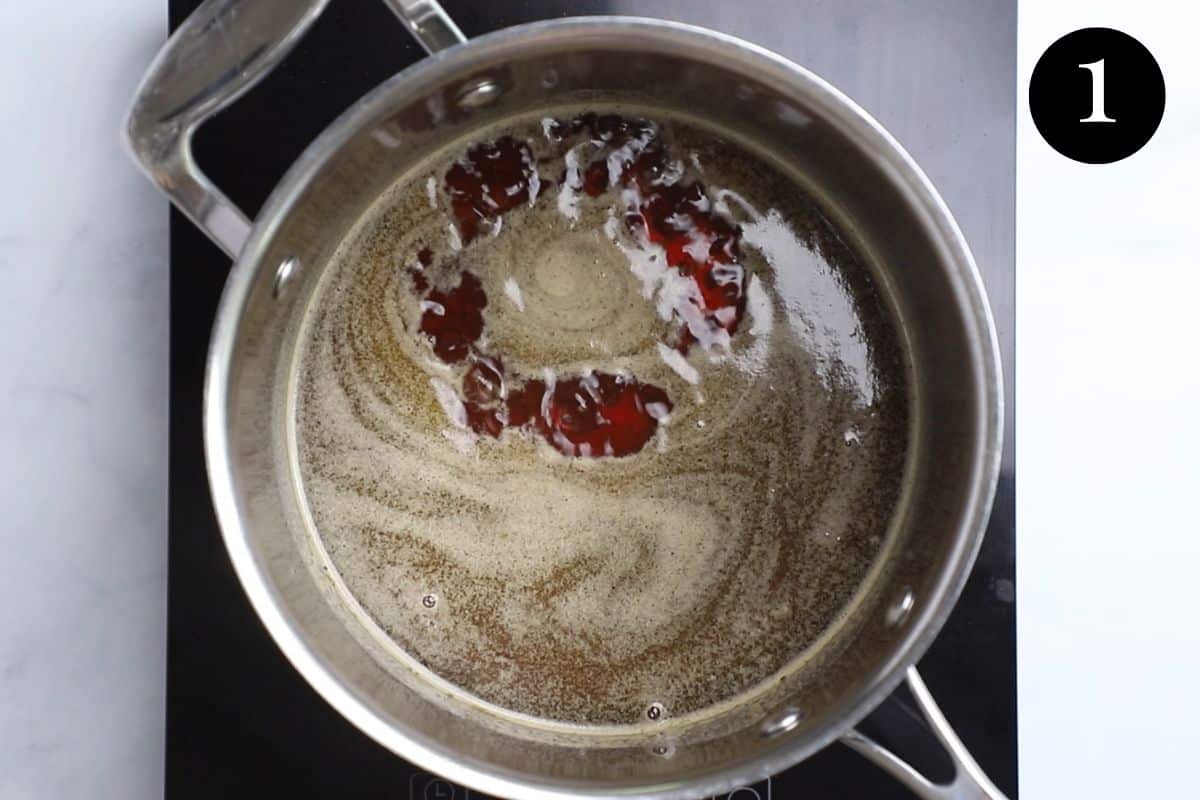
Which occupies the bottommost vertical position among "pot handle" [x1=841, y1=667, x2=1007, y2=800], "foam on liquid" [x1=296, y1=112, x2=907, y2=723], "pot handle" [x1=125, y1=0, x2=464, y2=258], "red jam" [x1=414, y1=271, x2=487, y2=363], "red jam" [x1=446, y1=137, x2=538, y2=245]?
"pot handle" [x1=841, y1=667, x2=1007, y2=800]

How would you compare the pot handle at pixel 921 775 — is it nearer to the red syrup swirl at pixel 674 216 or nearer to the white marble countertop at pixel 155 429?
the white marble countertop at pixel 155 429

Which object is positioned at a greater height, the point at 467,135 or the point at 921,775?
the point at 467,135

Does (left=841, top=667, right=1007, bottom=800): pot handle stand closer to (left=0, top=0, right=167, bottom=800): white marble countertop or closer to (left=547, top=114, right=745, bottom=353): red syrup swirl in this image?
(left=547, top=114, right=745, bottom=353): red syrup swirl

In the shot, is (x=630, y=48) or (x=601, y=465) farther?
(x=601, y=465)

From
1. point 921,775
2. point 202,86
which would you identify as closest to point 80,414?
point 202,86
